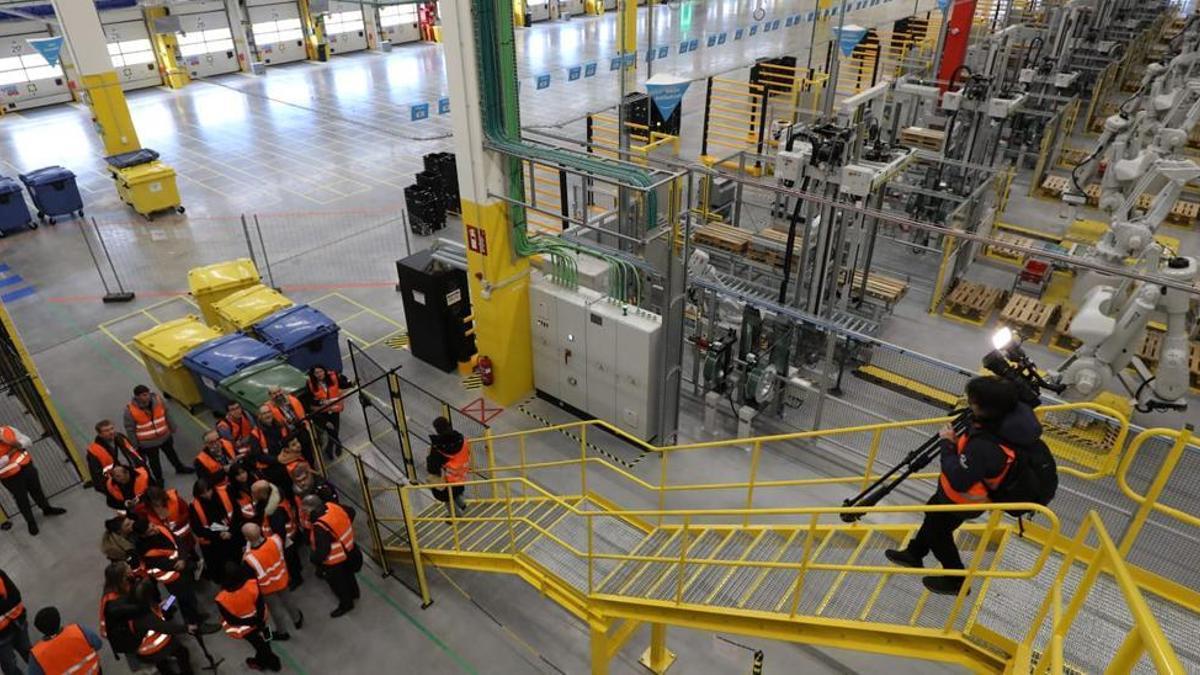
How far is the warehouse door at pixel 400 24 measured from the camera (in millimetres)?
36500

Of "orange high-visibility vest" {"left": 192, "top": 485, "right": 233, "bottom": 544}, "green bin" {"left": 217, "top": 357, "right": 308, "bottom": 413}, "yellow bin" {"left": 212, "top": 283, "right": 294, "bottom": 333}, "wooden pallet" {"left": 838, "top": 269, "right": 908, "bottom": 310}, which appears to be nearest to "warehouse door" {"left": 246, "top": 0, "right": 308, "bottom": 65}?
"yellow bin" {"left": 212, "top": 283, "right": 294, "bottom": 333}

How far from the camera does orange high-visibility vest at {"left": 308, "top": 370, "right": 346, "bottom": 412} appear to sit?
376 inches

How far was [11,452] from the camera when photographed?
8.42m

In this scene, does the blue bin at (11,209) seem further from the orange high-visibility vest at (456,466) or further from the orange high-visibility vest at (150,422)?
the orange high-visibility vest at (456,466)

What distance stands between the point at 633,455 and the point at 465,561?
3197 millimetres

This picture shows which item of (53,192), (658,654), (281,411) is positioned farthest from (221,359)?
(53,192)

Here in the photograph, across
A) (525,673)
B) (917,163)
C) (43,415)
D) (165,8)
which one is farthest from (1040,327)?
(165,8)

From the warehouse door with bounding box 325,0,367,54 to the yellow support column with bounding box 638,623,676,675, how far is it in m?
34.2

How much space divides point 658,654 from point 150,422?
6842 mm

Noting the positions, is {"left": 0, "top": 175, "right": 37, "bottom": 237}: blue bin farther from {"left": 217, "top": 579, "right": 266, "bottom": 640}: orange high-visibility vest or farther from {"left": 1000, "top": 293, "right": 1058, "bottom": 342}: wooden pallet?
{"left": 1000, "top": 293, "right": 1058, "bottom": 342}: wooden pallet

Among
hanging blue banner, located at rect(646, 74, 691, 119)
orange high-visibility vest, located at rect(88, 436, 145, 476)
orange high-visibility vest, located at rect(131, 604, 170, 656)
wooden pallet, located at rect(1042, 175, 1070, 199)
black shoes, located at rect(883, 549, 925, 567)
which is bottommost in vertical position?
orange high-visibility vest, located at rect(131, 604, 170, 656)

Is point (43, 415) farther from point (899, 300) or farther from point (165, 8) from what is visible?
point (165, 8)

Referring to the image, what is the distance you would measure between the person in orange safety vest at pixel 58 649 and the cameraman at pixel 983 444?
6841mm

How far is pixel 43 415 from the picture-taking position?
9.50 m
